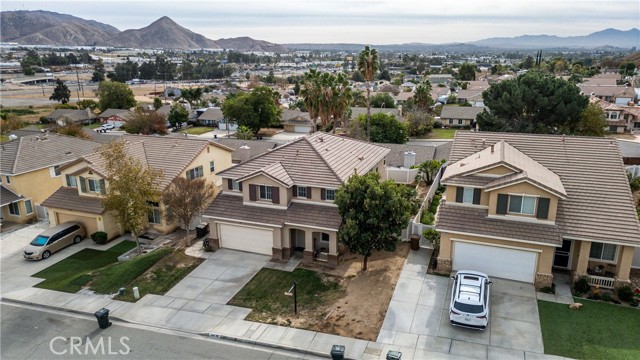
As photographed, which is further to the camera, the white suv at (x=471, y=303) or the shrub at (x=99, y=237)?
the shrub at (x=99, y=237)

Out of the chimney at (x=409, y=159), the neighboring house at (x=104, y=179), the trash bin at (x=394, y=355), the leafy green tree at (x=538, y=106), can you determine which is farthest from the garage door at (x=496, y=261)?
the leafy green tree at (x=538, y=106)

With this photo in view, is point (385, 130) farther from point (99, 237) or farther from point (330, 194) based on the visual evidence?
point (99, 237)

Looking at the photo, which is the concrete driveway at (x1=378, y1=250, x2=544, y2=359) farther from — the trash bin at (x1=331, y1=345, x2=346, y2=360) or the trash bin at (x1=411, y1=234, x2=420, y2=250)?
the trash bin at (x1=411, y1=234, x2=420, y2=250)

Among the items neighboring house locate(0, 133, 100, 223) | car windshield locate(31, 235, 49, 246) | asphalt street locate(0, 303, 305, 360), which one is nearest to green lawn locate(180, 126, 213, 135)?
neighboring house locate(0, 133, 100, 223)

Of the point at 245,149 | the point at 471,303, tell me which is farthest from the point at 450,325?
the point at 245,149

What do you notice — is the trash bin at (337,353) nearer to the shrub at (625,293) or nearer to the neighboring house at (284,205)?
the neighboring house at (284,205)
